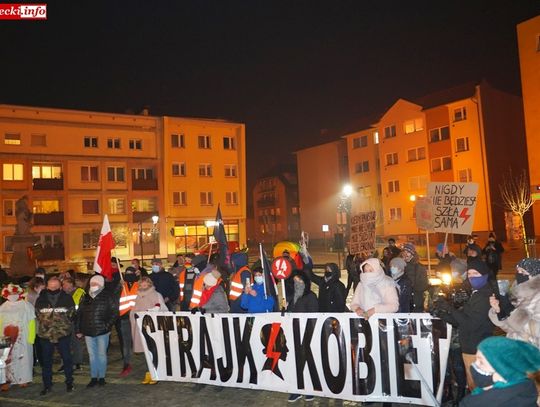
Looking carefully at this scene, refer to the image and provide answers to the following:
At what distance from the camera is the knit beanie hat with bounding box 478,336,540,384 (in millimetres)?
3078

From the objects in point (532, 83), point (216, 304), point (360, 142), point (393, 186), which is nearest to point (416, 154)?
point (393, 186)

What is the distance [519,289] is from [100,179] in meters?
48.8

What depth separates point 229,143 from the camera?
56.1 m

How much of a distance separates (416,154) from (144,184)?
92.5 ft

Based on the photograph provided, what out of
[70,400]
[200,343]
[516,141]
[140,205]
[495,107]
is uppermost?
[495,107]

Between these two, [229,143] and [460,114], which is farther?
[229,143]

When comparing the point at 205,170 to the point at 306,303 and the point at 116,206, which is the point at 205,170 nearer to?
the point at 116,206

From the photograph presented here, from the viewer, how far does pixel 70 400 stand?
8258 mm

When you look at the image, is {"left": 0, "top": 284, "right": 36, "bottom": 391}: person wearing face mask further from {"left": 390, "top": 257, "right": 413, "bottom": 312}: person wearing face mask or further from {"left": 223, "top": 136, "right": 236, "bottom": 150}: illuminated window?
{"left": 223, "top": 136, "right": 236, "bottom": 150}: illuminated window

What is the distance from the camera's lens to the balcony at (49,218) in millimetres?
46000

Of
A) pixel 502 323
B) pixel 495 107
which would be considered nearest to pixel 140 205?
pixel 495 107

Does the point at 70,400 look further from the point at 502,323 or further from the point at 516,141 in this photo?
the point at 516,141

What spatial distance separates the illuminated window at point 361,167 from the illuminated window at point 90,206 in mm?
29643

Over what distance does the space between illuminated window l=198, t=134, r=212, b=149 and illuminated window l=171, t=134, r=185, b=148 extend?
1990 mm
